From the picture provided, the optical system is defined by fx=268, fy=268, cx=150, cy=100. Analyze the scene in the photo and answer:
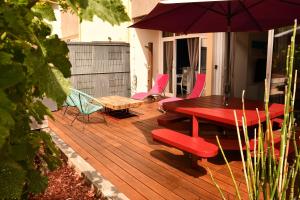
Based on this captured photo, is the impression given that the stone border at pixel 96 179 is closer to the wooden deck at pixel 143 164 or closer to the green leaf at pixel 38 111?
the wooden deck at pixel 143 164

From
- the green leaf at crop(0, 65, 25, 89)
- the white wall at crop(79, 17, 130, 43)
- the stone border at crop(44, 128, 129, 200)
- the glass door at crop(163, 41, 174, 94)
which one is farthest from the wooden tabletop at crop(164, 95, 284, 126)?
the white wall at crop(79, 17, 130, 43)

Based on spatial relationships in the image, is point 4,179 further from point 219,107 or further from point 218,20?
point 218,20

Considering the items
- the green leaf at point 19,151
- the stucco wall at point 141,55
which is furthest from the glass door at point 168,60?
the green leaf at point 19,151

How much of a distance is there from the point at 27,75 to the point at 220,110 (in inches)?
134

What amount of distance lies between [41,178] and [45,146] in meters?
0.18

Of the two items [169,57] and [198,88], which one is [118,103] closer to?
[198,88]

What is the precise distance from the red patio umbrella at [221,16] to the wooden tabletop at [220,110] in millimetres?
431

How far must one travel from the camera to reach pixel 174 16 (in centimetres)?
469

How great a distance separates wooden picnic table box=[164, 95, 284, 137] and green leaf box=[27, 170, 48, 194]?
2.65m

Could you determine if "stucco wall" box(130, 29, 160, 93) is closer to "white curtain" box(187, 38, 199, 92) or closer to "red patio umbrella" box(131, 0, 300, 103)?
"white curtain" box(187, 38, 199, 92)

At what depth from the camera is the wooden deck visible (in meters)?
3.33

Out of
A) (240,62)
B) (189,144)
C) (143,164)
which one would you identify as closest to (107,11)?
(189,144)

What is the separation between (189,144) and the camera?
142 inches

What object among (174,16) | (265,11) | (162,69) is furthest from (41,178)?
(162,69)
